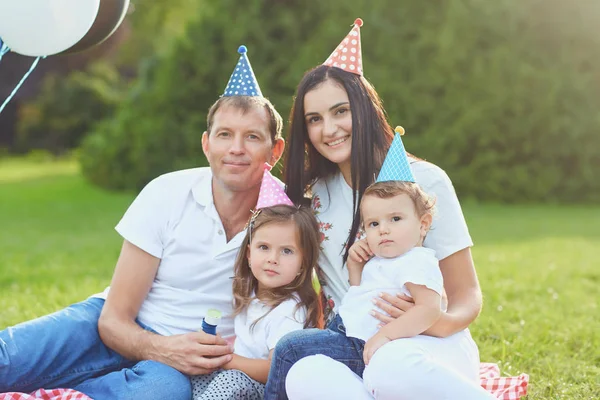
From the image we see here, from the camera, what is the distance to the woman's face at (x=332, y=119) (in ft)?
10.2

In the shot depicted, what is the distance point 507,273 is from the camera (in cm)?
593

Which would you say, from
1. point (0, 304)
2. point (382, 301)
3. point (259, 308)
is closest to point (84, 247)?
point (0, 304)

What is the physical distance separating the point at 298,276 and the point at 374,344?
53 cm

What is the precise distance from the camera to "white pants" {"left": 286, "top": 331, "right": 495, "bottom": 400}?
2.53 meters

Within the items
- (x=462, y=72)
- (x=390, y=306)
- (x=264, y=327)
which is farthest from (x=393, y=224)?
(x=462, y=72)

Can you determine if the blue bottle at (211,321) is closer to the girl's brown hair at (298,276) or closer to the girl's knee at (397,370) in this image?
the girl's brown hair at (298,276)

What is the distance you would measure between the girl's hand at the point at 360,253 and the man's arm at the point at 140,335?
619 mm

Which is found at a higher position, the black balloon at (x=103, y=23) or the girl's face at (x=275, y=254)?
the black balloon at (x=103, y=23)

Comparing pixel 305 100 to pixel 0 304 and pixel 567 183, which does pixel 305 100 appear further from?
pixel 567 183

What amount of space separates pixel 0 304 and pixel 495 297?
331 centimetres

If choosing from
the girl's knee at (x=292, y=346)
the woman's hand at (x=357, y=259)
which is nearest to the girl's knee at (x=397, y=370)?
the girl's knee at (x=292, y=346)

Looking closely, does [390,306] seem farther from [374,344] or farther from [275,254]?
[275,254]

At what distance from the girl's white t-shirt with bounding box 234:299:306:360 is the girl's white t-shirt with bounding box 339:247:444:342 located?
21cm

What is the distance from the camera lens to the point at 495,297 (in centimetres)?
506
